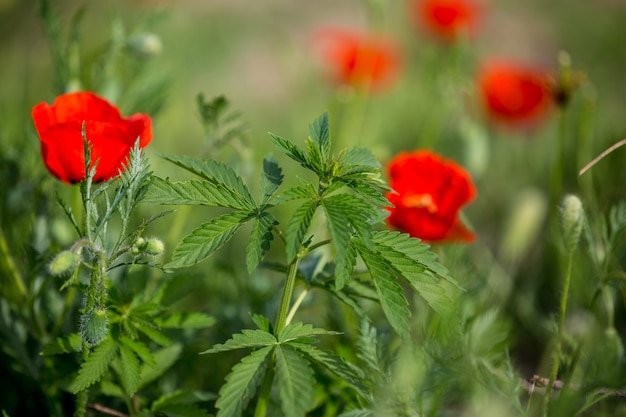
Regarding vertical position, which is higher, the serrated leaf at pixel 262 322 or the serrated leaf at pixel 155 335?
the serrated leaf at pixel 262 322

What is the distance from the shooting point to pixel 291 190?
0.88m

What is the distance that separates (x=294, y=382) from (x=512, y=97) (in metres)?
1.92

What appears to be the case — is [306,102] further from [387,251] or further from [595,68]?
[387,251]

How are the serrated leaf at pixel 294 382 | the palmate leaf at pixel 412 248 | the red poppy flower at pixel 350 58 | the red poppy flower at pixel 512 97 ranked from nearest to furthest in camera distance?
1. the serrated leaf at pixel 294 382
2. the palmate leaf at pixel 412 248
3. the red poppy flower at pixel 512 97
4. the red poppy flower at pixel 350 58

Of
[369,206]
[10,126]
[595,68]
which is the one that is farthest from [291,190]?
[595,68]

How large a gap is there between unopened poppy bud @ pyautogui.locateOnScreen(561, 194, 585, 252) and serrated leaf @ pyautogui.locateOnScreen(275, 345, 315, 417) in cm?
44

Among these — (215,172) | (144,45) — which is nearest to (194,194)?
(215,172)

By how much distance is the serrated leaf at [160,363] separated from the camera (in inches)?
42.6

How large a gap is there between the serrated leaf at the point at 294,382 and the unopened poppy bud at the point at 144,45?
81 centimetres

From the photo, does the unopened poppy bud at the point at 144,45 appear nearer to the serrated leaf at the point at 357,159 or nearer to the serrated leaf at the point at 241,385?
the serrated leaf at the point at 357,159

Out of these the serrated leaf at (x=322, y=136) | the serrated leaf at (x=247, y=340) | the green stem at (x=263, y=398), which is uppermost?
the serrated leaf at (x=322, y=136)

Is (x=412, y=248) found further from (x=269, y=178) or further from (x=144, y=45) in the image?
(x=144, y=45)

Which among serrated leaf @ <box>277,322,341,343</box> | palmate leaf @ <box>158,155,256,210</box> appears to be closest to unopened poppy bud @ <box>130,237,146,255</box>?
palmate leaf @ <box>158,155,256,210</box>

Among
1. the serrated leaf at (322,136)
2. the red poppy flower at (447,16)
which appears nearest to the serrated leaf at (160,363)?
the serrated leaf at (322,136)
